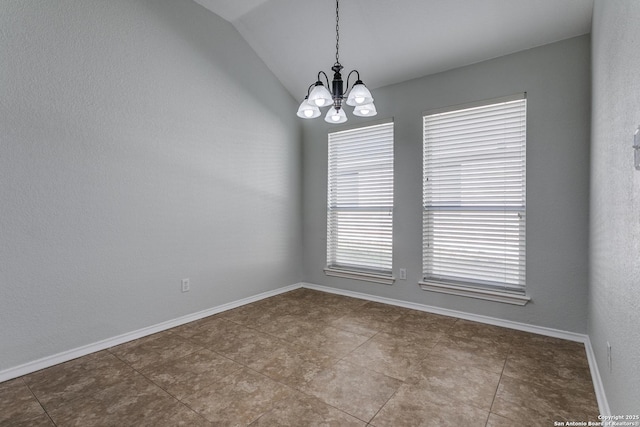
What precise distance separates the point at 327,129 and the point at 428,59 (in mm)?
1535

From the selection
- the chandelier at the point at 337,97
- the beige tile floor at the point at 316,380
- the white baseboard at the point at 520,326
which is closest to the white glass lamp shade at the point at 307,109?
the chandelier at the point at 337,97

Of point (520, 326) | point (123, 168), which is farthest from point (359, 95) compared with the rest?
point (520, 326)

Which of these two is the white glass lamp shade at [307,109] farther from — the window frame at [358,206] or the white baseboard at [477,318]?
the white baseboard at [477,318]

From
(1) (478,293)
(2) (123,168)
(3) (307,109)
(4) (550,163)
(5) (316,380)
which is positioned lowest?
(5) (316,380)

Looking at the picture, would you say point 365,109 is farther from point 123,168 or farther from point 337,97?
point 123,168

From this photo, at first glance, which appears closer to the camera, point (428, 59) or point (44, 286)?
point (44, 286)

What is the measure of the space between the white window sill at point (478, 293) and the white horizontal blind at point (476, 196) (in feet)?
0.29

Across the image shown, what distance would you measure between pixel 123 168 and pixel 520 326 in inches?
155

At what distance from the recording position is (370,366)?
2.25 m

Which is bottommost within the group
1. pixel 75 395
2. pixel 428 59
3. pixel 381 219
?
pixel 75 395

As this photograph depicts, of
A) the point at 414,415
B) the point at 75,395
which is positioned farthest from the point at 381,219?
the point at 75,395

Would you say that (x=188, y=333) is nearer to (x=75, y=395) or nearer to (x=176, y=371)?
(x=176, y=371)

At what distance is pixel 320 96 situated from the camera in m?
2.16

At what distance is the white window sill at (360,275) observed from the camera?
12.3 ft
